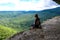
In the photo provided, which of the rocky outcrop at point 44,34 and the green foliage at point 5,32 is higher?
A: the rocky outcrop at point 44,34

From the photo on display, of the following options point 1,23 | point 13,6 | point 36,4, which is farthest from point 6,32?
point 36,4

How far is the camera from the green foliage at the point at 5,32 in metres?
4.19

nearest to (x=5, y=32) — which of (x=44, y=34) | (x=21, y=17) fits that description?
(x=21, y=17)

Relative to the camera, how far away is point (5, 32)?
4.27 metres

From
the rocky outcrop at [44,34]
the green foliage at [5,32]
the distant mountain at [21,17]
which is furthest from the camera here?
the distant mountain at [21,17]

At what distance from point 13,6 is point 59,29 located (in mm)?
1409

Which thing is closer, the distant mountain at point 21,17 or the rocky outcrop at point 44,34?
the rocky outcrop at point 44,34

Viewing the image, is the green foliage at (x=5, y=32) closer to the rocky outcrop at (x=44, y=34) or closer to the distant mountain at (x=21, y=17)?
the distant mountain at (x=21, y=17)

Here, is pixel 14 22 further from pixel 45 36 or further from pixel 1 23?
pixel 45 36

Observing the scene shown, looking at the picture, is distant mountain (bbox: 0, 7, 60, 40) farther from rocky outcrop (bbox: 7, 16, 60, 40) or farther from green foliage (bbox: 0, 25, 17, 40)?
rocky outcrop (bbox: 7, 16, 60, 40)

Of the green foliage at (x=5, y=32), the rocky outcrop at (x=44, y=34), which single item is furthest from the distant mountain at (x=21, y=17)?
the rocky outcrop at (x=44, y=34)

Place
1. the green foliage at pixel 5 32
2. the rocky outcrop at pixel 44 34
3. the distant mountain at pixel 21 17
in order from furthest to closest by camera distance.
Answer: the distant mountain at pixel 21 17 → the green foliage at pixel 5 32 → the rocky outcrop at pixel 44 34

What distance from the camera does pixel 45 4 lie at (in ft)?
15.3

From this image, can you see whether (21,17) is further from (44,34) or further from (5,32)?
(44,34)
